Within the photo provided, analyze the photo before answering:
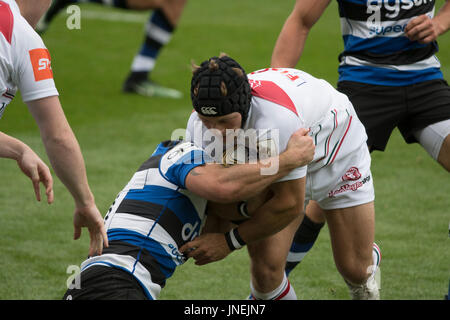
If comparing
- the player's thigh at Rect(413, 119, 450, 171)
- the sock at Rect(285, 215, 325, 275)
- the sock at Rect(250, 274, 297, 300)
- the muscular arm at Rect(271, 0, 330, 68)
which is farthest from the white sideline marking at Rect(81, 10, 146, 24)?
the sock at Rect(250, 274, 297, 300)

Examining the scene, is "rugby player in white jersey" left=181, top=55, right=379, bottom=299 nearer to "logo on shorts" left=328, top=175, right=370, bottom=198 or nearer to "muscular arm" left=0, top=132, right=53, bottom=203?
"logo on shorts" left=328, top=175, right=370, bottom=198

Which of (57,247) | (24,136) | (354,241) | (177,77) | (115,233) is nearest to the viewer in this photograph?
(115,233)

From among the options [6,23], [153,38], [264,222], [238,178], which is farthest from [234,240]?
[153,38]

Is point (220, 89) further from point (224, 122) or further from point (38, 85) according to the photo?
point (38, 85)

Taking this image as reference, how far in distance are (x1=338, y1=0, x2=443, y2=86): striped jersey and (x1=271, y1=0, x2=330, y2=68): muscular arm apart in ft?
0.66

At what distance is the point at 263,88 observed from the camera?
11.1 ft

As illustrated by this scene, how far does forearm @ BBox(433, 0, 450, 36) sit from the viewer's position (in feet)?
14.2

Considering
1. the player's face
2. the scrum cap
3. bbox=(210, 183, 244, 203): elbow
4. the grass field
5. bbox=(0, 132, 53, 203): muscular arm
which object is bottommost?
the grass field

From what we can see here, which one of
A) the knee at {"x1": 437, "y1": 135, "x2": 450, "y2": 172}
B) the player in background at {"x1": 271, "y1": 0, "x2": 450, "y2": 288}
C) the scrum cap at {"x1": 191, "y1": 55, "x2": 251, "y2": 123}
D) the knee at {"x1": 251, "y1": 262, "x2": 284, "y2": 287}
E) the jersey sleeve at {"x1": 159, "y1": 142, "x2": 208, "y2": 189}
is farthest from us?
→ the player in background at {"x1": 271, "y1": 0, "x2": 450, "y2": 288}

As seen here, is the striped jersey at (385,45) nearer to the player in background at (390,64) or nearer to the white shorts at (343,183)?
the player in background at (390,64)

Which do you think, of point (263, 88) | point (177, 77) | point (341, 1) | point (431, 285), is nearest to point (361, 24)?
point (341, 1)

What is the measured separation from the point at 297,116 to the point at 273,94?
6.0 inches
